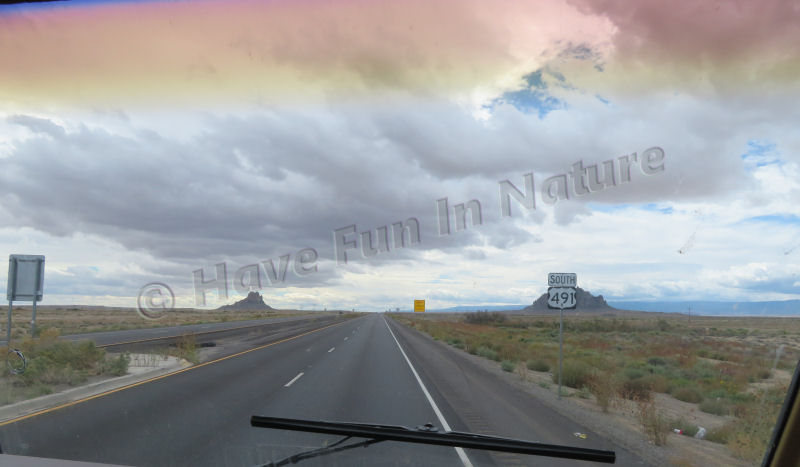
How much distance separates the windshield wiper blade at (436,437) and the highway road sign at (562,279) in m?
10.3

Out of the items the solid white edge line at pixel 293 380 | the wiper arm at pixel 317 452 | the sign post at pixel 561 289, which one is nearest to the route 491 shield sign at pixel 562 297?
the sign post at pixel 561 289

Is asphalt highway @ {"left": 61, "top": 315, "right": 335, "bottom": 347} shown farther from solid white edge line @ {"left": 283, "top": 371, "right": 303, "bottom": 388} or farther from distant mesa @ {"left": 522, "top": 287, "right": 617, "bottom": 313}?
distant mesa @ {"left": 522, "top": 287, "right": 617, "bottom": 313}

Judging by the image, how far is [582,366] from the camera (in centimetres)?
1645

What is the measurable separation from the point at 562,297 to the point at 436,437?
414 inches

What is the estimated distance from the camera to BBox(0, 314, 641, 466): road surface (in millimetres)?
6457

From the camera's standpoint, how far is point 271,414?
31.0 ft

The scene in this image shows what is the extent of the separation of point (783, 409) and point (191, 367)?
57.0 ft

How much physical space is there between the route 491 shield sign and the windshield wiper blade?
10240mm

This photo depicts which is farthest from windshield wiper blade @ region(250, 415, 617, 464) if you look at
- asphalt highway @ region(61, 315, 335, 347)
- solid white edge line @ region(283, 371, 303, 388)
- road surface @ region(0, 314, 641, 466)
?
asphalt highway @ region(61, 315, 335, 347)

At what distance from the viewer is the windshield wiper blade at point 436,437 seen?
373 centimetres

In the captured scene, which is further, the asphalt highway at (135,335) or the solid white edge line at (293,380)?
the asphalt highway at (135,335)

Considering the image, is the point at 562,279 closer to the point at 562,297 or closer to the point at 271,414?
the point at 562,297

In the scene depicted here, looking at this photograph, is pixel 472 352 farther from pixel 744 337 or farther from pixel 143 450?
pixel 143 450

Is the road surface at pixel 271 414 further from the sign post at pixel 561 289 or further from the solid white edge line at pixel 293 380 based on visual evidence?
the sign post at pixel 561 289
